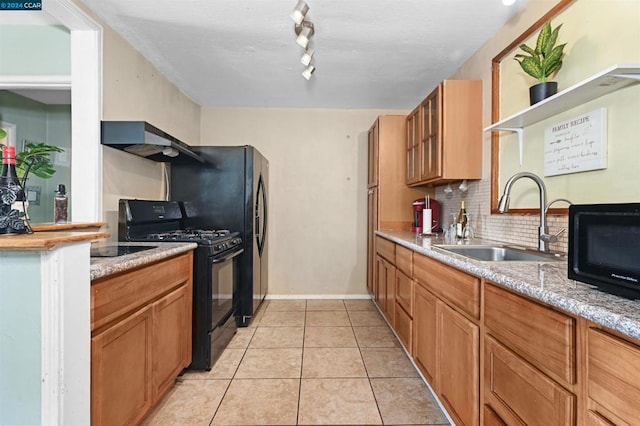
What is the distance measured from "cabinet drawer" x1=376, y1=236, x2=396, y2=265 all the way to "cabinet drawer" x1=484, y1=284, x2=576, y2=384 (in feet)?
4.69

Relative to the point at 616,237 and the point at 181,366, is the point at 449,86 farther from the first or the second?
the point at 181,366

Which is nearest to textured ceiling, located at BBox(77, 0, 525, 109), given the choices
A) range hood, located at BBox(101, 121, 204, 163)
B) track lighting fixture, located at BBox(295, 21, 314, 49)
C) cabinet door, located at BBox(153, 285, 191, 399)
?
track lighting fixture, located at BBox(295, 21, 314, 49)

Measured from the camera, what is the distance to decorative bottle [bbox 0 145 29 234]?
104 centimetres

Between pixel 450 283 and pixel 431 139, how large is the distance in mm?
1453

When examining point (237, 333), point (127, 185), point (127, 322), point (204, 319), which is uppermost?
point (127, 185)

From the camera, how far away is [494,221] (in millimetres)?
2271

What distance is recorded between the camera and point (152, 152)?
2482mm

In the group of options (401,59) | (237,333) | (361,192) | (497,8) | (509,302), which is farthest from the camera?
(361,192)

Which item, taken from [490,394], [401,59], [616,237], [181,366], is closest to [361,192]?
[401,59]

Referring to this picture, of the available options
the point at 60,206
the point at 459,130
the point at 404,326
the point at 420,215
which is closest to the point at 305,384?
the point at 404,326

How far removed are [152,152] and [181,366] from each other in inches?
61.3

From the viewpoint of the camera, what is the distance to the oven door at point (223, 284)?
224 centimetres

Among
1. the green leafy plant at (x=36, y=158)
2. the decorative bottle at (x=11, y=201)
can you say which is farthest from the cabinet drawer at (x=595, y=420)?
the green leafy plant at (x=36, y=158)

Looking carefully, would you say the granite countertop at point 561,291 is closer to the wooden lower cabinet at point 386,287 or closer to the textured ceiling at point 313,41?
the wooden lower cabinet at point 386,287
